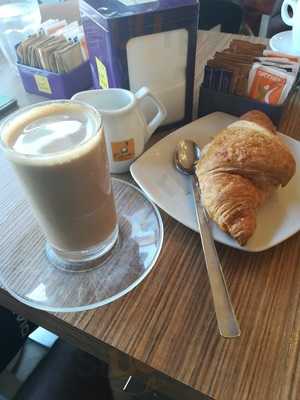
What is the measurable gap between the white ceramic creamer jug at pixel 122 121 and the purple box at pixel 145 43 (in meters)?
0.05

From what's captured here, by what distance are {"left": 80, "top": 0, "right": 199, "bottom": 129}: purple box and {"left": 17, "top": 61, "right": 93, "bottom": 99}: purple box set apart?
0.36 ft

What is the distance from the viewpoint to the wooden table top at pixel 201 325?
36 centimetres

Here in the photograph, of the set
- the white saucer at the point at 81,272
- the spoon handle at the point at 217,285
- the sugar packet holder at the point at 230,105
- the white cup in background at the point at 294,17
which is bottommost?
the white saucer at the point at 81,272

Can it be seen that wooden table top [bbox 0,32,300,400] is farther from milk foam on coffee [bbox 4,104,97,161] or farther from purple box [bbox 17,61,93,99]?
purple box [bbox 17,61,93,99]

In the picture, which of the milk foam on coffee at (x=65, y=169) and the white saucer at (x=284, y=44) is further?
the white saucer at (x=284, y=44)

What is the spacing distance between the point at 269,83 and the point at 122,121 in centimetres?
29

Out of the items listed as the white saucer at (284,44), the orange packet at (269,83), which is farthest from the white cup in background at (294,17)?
the orange packet at (269,83)

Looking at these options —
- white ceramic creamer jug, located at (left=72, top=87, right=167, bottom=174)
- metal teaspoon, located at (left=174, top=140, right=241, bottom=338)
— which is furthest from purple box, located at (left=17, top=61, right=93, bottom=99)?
metal teaspoon, located at (left=174, top=140, right=241, bottom=338)

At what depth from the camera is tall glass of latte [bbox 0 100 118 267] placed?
37 centimetres

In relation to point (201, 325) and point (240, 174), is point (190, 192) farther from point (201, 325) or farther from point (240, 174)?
point (201, 325)

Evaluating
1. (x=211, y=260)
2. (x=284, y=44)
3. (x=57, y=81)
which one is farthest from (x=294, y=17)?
(x=211, y=260)

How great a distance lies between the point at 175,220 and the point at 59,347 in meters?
0.43

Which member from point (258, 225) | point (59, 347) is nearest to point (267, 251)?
point (258, 225)

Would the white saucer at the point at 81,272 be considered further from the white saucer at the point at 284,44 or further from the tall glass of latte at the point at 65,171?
the white saucer at the point at 284,44
